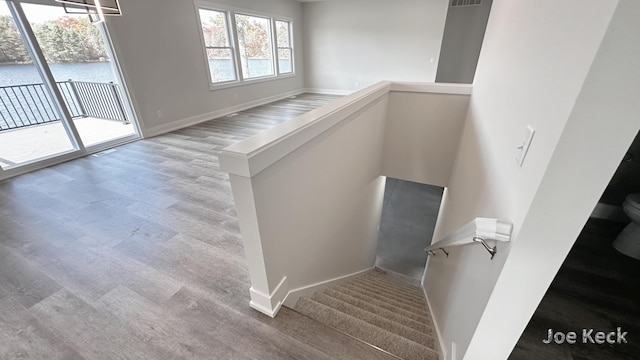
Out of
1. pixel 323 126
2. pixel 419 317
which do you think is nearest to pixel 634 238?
pixel 419 317

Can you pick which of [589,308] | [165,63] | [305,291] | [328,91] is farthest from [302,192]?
[328,91]

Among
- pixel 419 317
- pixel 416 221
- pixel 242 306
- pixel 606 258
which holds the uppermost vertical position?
pixel 242 306

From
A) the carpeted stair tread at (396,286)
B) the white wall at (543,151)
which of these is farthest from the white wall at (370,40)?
the white wall at (543,151)

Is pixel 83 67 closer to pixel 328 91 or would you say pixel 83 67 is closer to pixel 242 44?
pixel 242 44

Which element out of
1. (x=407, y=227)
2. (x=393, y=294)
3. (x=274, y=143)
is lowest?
(x=407, y=227)

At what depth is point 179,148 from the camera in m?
3.74

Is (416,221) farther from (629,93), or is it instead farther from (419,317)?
(629,93)

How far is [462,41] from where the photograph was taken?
6.37 m

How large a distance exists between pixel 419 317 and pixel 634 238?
1.79 metres

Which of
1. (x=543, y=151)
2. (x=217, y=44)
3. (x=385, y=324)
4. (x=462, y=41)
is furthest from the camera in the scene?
(x=462, y=41)

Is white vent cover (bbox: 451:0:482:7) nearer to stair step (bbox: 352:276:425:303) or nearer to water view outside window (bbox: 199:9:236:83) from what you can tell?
water view outside window (bbox: 199:9:236:83)

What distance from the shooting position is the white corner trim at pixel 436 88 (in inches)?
101

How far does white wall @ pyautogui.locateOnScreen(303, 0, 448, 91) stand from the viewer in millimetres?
6176

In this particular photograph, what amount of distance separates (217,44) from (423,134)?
4.52 m
